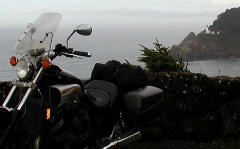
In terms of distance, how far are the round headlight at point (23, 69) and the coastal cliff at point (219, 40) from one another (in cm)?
12735

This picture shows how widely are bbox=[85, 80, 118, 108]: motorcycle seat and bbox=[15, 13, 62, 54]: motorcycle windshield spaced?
34.8 inches

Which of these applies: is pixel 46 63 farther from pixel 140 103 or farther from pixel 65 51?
pixel 140 103

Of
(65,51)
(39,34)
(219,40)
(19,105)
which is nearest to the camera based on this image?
(19,105)

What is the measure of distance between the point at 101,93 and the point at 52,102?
40.9 inches

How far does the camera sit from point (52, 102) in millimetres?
4402

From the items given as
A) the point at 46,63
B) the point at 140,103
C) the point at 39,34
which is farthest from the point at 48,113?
the point at 140,103

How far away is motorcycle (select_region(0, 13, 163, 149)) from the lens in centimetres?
432

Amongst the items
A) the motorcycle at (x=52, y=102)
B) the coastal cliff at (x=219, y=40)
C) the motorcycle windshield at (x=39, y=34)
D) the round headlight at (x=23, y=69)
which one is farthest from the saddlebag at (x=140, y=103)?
the coastal cliff at (x=219, y=40)

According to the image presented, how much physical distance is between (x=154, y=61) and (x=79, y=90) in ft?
16.1

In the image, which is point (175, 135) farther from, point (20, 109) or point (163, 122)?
point (20, 109)

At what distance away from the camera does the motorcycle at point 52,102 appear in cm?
432

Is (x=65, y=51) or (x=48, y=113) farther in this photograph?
(x=65, y=51)

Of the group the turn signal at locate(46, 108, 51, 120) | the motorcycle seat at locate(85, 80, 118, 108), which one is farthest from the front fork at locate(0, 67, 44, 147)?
the motorcycle seat at locate(85, 80, 118, 108)

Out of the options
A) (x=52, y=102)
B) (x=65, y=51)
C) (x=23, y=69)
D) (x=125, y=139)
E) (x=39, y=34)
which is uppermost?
(x=39, y=34)
